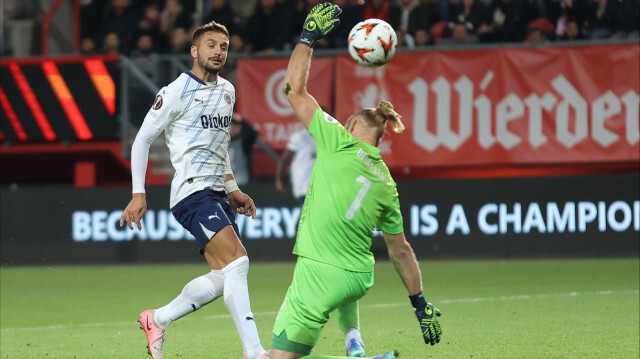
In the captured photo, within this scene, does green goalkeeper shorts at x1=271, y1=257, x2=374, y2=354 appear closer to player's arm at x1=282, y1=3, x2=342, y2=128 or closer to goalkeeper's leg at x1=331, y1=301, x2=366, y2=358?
goalkeeper's leg at x1=331, y1=301, x2=366, y2=358

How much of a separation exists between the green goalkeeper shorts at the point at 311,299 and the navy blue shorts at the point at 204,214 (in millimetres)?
1287

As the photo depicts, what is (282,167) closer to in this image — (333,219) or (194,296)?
(194,296)

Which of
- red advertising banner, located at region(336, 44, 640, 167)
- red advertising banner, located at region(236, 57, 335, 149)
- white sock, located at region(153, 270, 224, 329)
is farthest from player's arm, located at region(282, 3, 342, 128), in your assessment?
red advertising banner, located at region(236, 57, 335, 149)

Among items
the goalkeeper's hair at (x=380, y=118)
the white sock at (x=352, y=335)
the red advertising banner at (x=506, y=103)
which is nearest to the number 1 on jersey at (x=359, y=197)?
the goalkeeper's hair at (x=380, y=118)

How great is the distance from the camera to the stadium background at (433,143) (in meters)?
15.1

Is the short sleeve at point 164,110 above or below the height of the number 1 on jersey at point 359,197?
above

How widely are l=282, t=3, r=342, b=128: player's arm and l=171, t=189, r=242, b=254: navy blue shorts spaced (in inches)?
47.8

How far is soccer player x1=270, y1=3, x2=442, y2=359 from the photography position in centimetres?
575

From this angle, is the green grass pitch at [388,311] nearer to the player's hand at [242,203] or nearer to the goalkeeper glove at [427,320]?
the player's hand at [242,203]

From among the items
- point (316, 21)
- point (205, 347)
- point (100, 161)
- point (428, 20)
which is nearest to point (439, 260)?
point (428, 20)

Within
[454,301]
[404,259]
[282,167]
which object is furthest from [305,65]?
[282,167]

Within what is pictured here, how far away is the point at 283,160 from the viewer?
14.3 m


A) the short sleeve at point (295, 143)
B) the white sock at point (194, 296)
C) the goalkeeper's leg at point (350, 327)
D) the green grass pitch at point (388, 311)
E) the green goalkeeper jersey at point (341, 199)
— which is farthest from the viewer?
the short sleeve at point (295, 143)

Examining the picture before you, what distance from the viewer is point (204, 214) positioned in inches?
277
